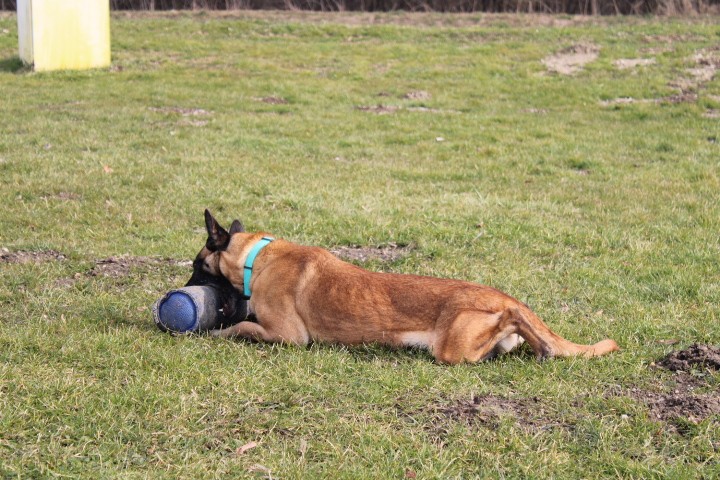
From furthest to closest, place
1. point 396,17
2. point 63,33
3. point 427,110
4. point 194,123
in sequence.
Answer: point 396,17, point 63,33, point 427,110, point 194,123

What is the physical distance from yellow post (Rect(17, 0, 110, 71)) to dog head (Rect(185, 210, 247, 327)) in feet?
45.8

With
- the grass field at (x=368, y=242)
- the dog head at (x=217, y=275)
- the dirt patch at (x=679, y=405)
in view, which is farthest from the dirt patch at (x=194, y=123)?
the dirt patch at (x=679, y=405)

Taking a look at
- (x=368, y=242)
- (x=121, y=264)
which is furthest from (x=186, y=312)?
(x=368, y=242)

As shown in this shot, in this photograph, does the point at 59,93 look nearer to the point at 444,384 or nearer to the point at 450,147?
the point at 450,147

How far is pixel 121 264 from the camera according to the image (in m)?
7.65

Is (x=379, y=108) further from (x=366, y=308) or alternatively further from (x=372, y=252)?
(x=366, y=308)

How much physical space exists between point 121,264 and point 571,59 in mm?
15433

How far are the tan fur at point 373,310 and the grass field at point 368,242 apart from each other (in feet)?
0.47

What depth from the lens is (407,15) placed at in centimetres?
2670

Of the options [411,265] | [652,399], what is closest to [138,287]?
[411,265]

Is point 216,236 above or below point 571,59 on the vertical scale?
below

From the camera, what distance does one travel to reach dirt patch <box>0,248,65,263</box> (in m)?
7.65

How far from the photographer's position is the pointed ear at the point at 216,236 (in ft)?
20.6

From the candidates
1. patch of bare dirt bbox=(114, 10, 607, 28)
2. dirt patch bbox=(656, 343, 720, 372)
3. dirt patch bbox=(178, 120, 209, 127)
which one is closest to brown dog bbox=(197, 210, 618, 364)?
dirt patch bbox=(656, 343, 720, 372)
